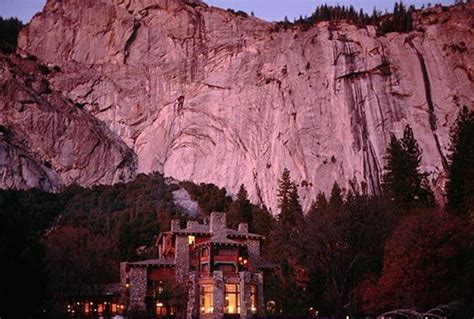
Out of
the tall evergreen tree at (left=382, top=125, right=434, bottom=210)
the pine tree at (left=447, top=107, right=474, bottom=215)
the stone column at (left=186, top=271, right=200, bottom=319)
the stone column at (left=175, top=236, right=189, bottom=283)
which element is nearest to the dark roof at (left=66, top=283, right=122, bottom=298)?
the stone column at (left=175, top=236, right=189, bottom=283)

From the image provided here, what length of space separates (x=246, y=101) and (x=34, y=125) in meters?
30.7

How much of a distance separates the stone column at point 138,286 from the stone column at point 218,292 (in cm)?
641

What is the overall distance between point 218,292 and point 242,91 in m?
48.7

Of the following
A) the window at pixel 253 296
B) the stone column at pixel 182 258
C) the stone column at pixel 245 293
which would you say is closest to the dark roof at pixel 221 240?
the stone column at pixel 182 258

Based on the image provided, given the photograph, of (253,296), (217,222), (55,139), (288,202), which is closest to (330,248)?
(253,296)

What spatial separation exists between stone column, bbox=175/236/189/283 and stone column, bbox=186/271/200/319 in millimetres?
2345

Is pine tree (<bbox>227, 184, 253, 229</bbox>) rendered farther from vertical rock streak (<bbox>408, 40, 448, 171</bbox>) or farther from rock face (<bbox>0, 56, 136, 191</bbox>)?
Result: rock face (<bbox>0, 56, 136, 191</bbox>)

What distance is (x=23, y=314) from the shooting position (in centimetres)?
2975

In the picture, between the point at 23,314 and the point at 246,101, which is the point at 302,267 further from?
the point at 246,101

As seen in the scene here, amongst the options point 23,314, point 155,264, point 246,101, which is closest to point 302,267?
point 155,264

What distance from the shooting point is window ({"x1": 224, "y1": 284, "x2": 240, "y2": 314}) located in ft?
159

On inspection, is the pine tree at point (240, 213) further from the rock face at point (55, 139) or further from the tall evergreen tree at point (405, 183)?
the rock face at point (55, 139)

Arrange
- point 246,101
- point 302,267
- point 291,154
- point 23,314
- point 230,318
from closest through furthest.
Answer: point 23,314 → point 230,318 → point 302,267 → point 291,154 → point 246,101

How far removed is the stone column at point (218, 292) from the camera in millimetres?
46750
